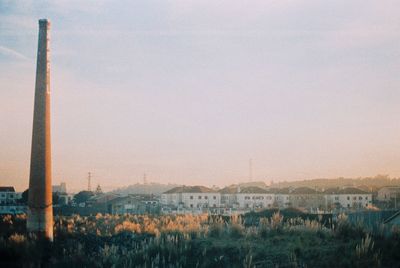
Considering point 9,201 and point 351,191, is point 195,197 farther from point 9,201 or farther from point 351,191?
point 9,201

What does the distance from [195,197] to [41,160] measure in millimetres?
58879

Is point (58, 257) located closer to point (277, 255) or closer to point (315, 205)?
point (277, 255)

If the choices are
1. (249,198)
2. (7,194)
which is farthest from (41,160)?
(7,194)

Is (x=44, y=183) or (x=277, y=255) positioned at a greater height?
(x=44, y=183)

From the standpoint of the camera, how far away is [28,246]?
23.5 m

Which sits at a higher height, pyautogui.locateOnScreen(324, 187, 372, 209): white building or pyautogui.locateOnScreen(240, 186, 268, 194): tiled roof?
pyautogui.locateOnScreen(240, 186, 268, 194): tiled roof

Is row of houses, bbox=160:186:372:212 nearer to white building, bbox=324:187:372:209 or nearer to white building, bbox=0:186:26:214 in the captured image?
white building, bbox=324:187:372:209

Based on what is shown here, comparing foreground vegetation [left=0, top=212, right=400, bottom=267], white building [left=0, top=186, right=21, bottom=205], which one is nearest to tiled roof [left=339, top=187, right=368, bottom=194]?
white building [left=0, top=186, right=21, bottom=205]

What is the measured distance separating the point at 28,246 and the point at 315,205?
6387 cm

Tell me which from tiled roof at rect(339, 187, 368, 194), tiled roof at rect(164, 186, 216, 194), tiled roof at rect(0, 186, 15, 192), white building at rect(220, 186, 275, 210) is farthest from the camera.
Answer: tiled roof at rect(0, 186, 15, 192)

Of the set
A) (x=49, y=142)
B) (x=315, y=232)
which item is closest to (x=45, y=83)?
(x=49, y=142)

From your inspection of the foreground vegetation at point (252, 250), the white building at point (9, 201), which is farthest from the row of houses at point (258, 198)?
the foreground vegetation at point (252, 250)

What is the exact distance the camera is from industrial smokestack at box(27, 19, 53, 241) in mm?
27062

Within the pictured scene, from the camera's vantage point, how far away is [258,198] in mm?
84750
